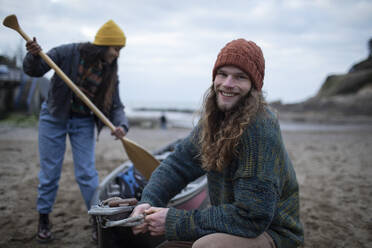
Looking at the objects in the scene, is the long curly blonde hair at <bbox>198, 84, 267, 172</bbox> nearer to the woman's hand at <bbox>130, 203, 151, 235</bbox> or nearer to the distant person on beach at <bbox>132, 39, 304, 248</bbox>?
the distant person on beach at <bbox>132, 39, 304, 248</bbox>

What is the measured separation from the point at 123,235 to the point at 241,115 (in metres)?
1.12

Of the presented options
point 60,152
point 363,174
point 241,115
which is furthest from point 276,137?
point 363,174

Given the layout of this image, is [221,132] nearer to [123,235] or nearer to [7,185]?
[123,235]

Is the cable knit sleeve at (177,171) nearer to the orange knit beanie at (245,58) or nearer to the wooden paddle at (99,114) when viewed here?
the orange knit beanie at (245,58)

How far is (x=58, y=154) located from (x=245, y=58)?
218 centimetres

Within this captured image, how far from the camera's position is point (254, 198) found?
1.46 m

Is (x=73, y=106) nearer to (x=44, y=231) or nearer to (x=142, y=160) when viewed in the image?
(x=142, y=160)

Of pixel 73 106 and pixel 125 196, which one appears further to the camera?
pixel 73 106

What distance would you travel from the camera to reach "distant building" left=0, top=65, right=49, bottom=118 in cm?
1420

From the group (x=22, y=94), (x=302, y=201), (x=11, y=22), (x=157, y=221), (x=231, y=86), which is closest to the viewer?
(x=157, y=221)

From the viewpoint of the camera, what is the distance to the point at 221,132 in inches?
67.2

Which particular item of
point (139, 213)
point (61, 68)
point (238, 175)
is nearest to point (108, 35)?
point (61, 68)

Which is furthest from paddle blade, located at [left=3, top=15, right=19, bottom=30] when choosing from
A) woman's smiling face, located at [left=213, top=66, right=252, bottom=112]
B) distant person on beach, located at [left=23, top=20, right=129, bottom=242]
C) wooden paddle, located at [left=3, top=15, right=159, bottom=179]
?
→ woman's smiling face, located at [left=213, top=66, right=252, bottom=112]

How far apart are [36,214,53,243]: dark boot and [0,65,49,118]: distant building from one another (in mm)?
13158
